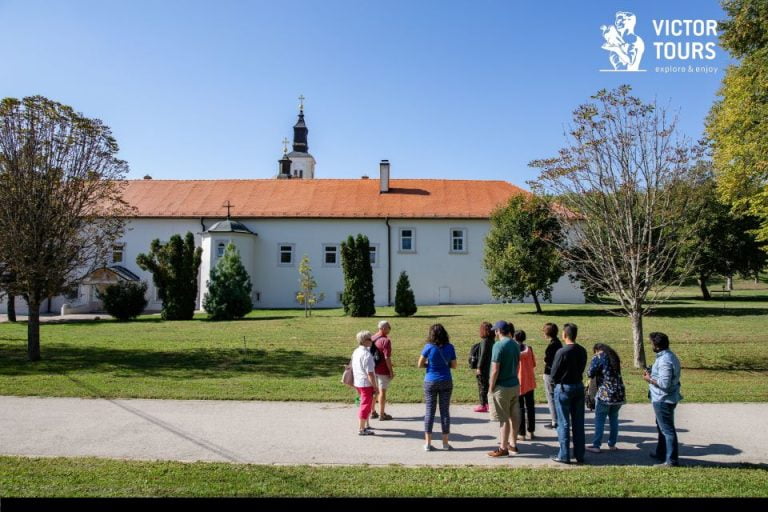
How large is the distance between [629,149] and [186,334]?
605 inches

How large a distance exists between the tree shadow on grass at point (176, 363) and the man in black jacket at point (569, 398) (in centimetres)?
674

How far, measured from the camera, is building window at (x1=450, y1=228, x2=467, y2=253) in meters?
36.2

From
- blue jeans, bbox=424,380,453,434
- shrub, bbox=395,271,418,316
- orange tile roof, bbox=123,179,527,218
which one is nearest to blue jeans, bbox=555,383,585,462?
blue jeans, bbox=424,380,453,434

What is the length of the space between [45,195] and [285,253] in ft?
73.7

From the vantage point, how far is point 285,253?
36.7 metres

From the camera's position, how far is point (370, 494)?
543cm

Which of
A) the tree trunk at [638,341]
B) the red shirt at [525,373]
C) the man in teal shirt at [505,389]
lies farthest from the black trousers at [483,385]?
the tree trunk at [638,341]

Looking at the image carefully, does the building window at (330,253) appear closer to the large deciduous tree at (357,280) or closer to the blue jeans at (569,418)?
the large deciduous tree at (357,280)

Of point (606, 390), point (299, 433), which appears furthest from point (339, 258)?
point (606, 390)

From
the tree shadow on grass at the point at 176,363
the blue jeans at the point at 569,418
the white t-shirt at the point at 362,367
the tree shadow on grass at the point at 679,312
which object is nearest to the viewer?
the blue jeans at the point at 569,418

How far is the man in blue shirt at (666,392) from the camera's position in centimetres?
672

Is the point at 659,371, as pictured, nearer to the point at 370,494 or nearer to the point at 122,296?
the point at 370,494

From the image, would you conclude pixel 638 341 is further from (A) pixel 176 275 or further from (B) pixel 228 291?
(A) pixel 176 275

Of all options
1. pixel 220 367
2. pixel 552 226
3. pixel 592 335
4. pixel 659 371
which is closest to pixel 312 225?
pixel 552 226
